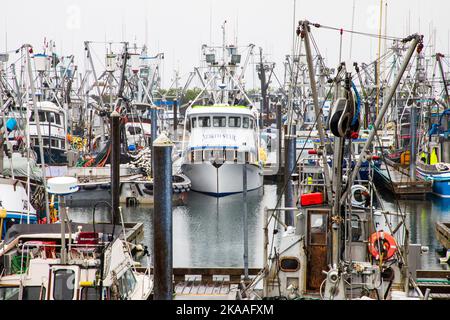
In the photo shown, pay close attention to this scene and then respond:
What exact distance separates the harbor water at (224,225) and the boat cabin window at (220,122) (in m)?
3.50

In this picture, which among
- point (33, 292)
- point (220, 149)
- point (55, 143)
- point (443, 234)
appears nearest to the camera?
point (33, 292)

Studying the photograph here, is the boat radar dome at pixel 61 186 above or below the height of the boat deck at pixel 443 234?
above

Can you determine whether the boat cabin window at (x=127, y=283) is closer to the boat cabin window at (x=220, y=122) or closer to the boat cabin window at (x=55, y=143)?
the boat cabin window at (x=220, y=122)

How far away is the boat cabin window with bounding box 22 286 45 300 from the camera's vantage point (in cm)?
1122

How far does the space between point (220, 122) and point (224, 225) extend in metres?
7.26

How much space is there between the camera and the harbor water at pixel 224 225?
23.5 meters

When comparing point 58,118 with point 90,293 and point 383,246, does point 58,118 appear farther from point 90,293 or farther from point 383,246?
point 383,246

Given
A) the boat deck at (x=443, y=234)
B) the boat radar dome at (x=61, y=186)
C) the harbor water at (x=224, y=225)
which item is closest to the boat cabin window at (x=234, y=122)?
the harbor water at (x=224, y=225)

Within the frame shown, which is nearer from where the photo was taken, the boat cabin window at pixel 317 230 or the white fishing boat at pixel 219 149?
the boat cabin window at pixel 317 230

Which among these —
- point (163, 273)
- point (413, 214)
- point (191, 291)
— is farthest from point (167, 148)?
point (413, 214)

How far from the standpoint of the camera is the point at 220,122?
35.3 metres

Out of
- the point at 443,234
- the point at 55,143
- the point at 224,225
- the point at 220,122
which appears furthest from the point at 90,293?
the point at 55,143

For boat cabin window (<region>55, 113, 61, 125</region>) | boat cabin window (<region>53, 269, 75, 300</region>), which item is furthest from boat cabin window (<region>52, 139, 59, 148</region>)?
boat cabin window (<region>53, 269, 75, 300</region>)

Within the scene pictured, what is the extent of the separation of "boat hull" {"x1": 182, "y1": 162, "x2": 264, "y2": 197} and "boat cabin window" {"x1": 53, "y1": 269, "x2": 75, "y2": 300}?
23889 millimetres
